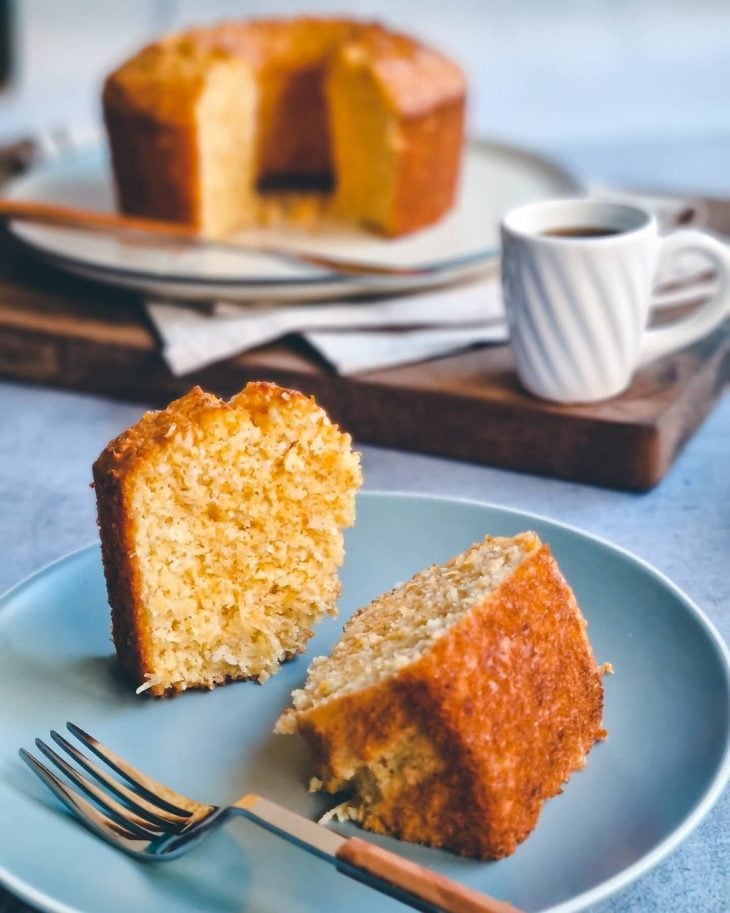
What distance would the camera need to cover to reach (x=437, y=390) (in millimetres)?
2498

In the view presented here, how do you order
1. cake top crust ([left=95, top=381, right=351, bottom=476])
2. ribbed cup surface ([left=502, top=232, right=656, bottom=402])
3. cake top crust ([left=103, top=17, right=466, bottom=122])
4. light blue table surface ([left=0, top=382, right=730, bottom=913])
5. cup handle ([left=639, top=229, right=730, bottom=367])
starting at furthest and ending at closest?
cake top crust ([left=103, top=17, right=466, bottom=122]) → cup handle ([left=639, top=229, right=730, bottom=367]) → ribbed cup surface ([left=502, top=232, right=656, bottom=402]) → light blue table surface ([left=0, top=382, right=730, bottom=913]) → cake top crust ([left=95, top=381, right=351, bottom=476])

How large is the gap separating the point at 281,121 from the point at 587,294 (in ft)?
5.21

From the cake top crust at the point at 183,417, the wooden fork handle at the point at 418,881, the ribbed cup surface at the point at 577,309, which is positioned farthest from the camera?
the ribbed cup surface at the point at 577,309

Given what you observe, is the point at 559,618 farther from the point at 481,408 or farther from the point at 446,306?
the point at 446,306

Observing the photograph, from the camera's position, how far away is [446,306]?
9.44 feet

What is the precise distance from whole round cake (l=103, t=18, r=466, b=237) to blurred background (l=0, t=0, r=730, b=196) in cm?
194

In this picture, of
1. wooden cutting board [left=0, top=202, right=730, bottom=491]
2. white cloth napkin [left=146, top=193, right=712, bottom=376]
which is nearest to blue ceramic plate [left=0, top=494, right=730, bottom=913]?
wooden cutting board [left=0, top=202, right=730, bottom=491]

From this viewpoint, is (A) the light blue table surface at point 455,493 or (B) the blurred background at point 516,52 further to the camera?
(B) the blurred background at point 516,52

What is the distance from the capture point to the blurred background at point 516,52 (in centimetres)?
568

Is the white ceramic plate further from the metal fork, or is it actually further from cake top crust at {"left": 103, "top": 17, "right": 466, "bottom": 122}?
the metal fork

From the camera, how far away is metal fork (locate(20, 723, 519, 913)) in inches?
46.1

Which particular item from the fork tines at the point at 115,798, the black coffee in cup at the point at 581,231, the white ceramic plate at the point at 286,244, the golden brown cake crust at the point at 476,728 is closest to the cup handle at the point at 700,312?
the black coffee in cup at the point at 581,231

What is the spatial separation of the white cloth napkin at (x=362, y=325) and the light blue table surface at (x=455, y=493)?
20cm

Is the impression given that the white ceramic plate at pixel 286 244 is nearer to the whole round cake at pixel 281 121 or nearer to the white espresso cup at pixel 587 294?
the whole round cake at pixel 281 121
